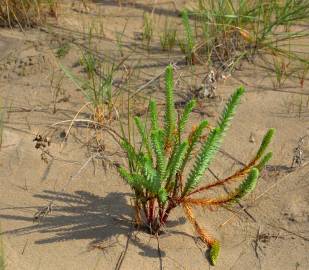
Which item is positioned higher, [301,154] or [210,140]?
[210,140]

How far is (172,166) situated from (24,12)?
176 cm

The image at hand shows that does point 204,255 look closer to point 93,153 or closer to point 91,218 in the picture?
point 91,218

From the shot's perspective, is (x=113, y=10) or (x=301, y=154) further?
(x=113, y=10)

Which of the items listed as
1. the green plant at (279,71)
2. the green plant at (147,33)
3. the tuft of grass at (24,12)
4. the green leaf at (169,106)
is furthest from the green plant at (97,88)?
the green plant at (279,71)

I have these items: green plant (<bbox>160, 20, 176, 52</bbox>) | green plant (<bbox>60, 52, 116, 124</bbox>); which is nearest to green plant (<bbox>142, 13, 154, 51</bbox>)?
green plant (<bbox>160, 20, 176, 52</bbox>)

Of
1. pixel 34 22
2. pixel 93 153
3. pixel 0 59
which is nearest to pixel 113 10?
pixel 34 22

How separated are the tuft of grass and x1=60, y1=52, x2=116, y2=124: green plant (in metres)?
0.45

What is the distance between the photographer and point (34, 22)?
341 centimetres

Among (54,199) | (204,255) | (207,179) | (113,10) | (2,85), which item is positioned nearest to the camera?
(204,255)

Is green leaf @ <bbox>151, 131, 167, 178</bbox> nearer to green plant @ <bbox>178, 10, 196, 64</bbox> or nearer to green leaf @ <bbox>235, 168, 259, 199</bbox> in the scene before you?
green leaf @ <bbox>235, 168, 259, 199</bbox>

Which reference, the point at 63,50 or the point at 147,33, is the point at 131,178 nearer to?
Answer: the point at 63,50

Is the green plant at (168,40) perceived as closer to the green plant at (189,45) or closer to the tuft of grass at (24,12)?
the green plant at (189,45)

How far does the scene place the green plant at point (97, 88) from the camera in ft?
8.55

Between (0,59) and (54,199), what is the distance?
1.12 metres
